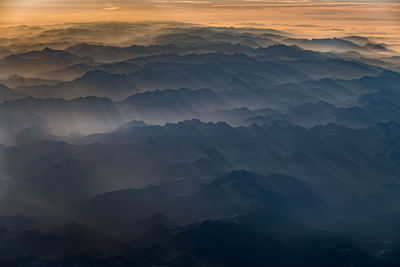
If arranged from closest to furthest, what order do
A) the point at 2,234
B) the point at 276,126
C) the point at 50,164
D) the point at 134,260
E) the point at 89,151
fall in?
the point at 134,260, the point at 2,234, the point at 50,164, the point at 89,151, the point at 276,126

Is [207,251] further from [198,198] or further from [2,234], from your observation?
[2,234]

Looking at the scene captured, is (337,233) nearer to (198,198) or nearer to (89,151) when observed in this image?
(198,198)

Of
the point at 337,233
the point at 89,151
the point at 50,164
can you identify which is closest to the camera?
the point at 337,233

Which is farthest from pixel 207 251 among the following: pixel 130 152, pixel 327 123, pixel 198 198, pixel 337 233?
pixel 327 123

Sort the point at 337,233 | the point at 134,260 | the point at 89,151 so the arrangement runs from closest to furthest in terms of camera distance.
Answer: the point at 134,260
the point at 337,233
the point at 89,151

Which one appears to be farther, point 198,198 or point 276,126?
point 276,126

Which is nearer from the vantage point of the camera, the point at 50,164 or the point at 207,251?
the point at 207,251

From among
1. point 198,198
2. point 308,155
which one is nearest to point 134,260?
point 198,198

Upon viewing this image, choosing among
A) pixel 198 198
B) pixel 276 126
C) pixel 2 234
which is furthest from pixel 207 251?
pixel 276 126

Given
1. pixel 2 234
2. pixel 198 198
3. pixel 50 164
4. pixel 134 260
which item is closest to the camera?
pixel 134 260
